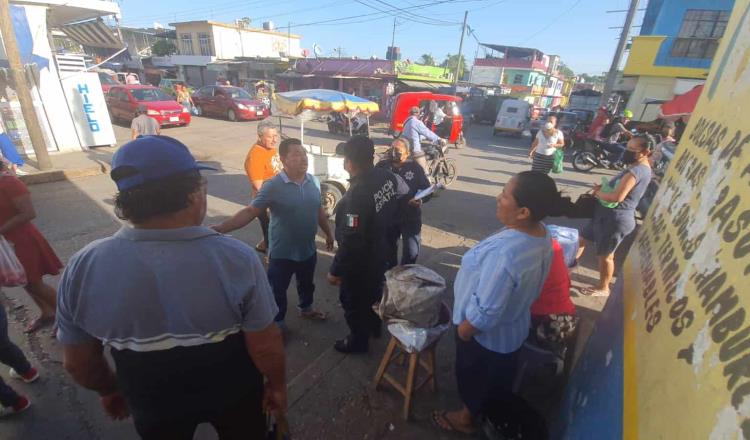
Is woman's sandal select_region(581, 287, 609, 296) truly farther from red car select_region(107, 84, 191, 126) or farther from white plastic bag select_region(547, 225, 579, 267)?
red car select_region(107, 84, 191, 126)

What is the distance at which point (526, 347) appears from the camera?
8.13ft

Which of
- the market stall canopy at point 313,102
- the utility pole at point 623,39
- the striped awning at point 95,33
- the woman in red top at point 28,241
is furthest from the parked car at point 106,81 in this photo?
the utility pole at point 623,39

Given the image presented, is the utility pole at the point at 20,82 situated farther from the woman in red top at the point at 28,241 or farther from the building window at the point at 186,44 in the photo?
the building window at the point at 186,44

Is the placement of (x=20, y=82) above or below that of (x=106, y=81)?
above

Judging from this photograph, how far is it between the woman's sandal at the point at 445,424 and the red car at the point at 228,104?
17375mm

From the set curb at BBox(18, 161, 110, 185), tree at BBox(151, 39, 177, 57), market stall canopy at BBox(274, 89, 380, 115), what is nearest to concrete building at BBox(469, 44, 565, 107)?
tree at BBox(151, 39, 177, 57)

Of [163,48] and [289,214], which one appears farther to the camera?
[163,48]

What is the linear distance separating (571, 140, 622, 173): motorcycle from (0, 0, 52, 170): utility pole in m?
14.3

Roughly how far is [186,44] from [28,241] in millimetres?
41541

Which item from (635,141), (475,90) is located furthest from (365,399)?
(475,90)

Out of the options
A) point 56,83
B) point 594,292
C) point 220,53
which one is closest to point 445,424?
point 594,292

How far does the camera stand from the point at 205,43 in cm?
3469

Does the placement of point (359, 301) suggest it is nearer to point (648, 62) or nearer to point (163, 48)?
point (648, 62)

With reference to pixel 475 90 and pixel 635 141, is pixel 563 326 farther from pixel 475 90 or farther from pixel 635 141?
pixel 475 90
